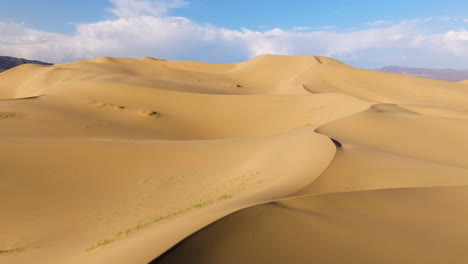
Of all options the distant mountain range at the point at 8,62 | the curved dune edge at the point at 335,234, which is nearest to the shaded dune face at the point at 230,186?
the curved dune edge at the point at 335,234

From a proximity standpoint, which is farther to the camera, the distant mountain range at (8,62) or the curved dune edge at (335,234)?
the distant mountain range at (8,62)

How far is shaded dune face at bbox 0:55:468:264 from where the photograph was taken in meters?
3.44

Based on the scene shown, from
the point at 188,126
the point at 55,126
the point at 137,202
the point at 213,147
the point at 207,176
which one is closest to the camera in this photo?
the point at 137,202

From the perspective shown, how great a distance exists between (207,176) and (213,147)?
1.96m

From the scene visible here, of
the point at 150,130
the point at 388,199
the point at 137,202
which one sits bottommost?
the point at 137,202

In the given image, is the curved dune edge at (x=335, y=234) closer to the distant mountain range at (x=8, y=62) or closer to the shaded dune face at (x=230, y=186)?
the shaded dune face at (x=230, y=186)

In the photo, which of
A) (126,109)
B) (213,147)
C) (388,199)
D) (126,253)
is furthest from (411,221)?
(126,109)

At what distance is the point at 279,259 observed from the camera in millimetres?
3055

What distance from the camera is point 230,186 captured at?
730 cm

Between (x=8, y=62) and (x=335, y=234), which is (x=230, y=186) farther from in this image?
(x=8, y=62)

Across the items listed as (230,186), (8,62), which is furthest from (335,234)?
(8,62)

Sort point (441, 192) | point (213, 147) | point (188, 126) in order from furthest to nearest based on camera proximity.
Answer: point (188, 126), point (213, 147), point (441, 192)

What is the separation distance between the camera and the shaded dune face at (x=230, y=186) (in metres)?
3.44

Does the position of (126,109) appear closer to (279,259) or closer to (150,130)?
(150,130)
